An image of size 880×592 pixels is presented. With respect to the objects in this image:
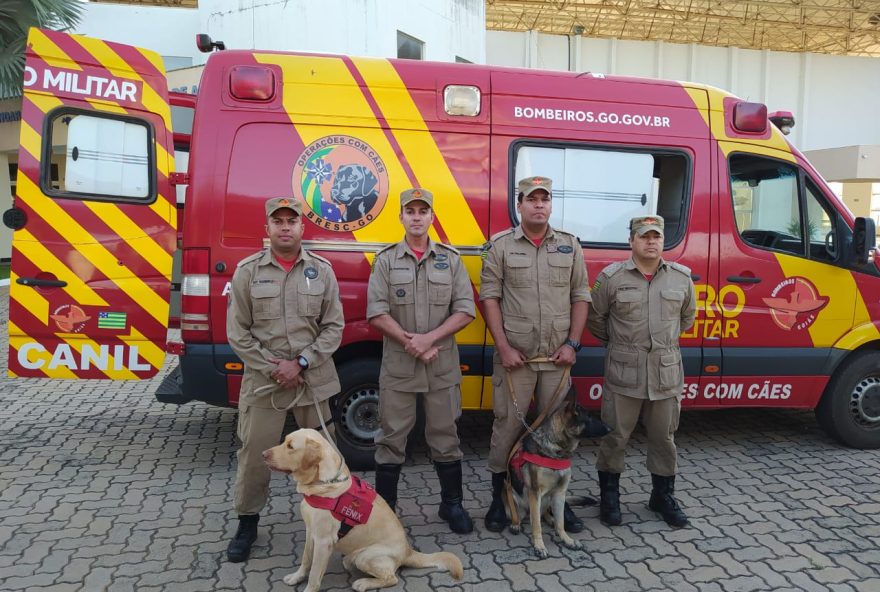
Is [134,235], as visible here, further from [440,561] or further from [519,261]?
[440,561]

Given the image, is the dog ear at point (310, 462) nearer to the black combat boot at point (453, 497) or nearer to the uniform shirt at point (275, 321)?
the uniform shirt at point (275, 321)

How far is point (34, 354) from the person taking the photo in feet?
12.2

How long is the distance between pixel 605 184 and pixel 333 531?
2.72m

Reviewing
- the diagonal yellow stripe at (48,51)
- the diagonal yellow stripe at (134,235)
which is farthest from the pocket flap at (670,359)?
the diagonal yellow stripe at (48,51)

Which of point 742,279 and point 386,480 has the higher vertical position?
point 742,279

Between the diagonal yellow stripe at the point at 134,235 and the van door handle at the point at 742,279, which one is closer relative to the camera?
the diagonal yellow stripe at the point at 134,235

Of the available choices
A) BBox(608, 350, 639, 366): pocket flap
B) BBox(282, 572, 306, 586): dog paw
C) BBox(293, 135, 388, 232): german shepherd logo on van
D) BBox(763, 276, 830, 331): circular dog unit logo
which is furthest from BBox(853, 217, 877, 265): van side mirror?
BBox(282, 572, 306, 586): dog paw

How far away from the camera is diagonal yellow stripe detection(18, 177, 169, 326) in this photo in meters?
3.66

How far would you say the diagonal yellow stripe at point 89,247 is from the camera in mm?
3664

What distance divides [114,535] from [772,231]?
174 inches

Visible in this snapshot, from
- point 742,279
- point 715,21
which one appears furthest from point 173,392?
point 715,21

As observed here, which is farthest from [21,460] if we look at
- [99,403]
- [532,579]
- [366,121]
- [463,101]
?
[463,101]

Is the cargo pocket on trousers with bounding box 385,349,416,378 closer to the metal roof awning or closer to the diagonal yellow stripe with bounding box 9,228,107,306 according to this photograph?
the diagonal yellow stripe with bounding box 9,228,107,306

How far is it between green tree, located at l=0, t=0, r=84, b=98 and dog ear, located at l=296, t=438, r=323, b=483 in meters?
8.35
